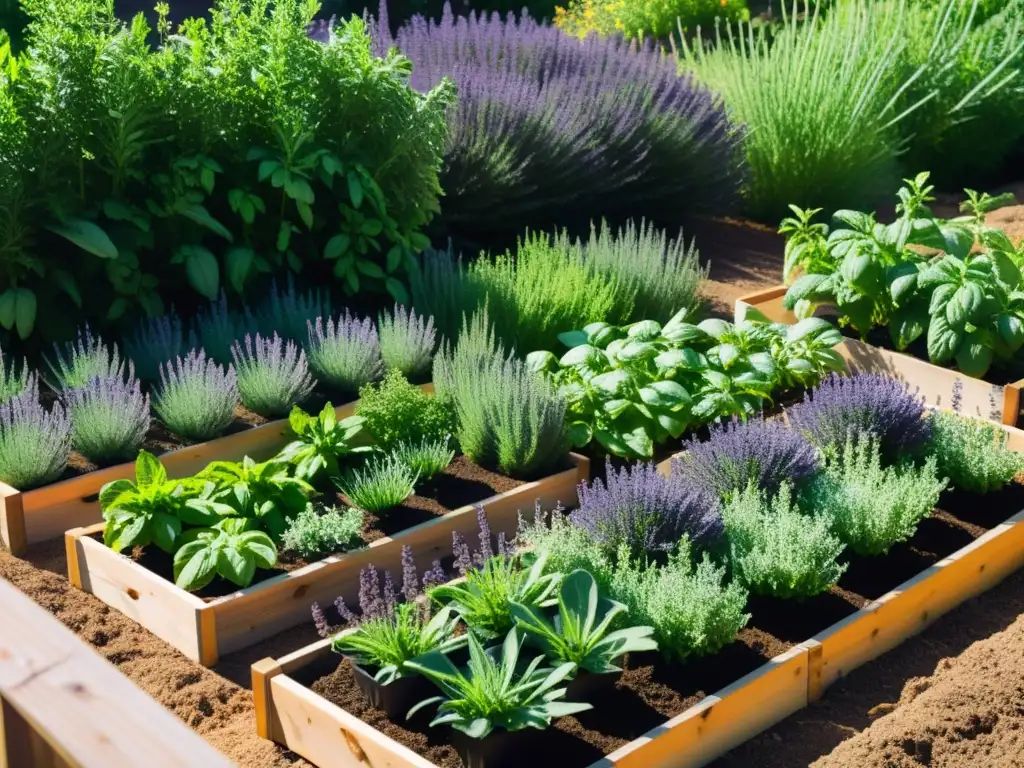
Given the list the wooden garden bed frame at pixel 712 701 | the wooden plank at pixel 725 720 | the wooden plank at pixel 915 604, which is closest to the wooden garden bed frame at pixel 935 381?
the wooden plank at pixel 915 604

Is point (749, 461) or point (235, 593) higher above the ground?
point (749, 461)

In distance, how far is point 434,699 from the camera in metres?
3.01

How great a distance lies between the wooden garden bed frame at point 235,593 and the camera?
3.73 metres

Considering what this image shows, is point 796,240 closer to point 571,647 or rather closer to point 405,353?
point 405,353

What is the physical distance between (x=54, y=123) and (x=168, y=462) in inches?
60.1

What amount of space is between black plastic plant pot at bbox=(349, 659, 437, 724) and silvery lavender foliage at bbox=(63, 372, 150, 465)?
5.59 ft

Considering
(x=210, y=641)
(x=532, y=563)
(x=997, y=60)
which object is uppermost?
(x=997, y=60)

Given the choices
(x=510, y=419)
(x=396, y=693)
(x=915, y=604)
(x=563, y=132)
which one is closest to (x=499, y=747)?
(x=396, y=693)

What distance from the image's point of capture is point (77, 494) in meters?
4.41

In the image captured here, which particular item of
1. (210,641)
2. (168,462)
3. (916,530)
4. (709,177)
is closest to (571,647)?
(210,641)

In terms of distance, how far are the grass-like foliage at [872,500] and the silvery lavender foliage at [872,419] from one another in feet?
0.71

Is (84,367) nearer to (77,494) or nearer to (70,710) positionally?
(77,494)

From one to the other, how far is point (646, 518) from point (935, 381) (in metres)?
2.23

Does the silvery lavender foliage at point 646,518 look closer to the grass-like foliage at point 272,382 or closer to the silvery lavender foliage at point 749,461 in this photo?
the silvery lavender foliage at point 749,461
